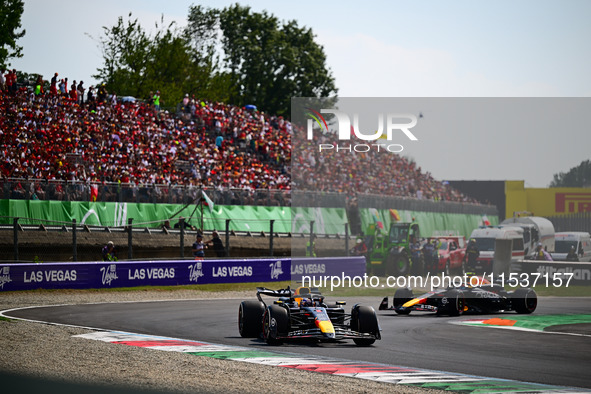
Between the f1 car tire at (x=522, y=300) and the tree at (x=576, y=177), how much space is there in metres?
8.53

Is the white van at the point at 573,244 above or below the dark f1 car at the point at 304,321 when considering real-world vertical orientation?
above

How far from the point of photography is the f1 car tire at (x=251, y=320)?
13648 millimetres

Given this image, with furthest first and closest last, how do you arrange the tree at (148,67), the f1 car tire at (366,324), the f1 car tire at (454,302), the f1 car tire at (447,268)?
the tree at (148,67) < the f1 car tire at (447,268) < the f1 car tire at (454,302) < the f1 car tire at (366,324)

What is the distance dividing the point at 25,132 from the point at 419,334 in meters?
20.6

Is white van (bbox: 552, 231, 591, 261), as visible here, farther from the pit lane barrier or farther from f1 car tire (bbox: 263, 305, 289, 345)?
f1 car tire (bbox: 263, 305, 289, 345)

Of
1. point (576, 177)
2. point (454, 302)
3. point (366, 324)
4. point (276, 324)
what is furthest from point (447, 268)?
point (276, 324)

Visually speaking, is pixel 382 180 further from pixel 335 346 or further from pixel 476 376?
pixel 476 376

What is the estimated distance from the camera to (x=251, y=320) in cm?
1366

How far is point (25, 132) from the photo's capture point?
98.9 ft

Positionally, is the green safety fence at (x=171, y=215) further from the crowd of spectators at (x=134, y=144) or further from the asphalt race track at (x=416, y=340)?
the asphalt race track at (x=416, y=340)

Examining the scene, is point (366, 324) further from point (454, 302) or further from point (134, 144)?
point (134, 144)

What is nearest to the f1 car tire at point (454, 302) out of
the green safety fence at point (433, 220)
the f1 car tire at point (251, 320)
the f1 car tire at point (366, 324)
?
the f1 car tire at point (366, 324)

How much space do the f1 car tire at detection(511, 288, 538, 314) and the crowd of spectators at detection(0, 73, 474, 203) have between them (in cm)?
1143

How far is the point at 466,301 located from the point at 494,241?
1148 centimetres
